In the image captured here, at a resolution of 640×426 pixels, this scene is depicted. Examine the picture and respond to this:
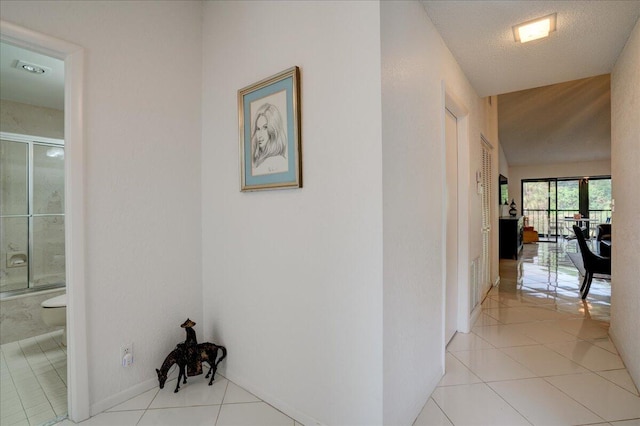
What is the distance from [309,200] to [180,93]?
131 centimetres

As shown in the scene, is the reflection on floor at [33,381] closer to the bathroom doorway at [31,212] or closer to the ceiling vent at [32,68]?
the bathroom doorway at [31,212]

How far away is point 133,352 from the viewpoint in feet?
6.36

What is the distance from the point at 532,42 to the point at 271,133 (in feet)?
6.87

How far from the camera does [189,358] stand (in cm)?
199

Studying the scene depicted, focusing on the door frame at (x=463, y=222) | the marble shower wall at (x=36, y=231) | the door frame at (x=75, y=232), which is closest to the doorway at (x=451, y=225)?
the door frame at (x=463, y=222)

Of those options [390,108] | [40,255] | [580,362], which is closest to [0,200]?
[40,255]

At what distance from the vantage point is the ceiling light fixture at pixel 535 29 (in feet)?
6.72

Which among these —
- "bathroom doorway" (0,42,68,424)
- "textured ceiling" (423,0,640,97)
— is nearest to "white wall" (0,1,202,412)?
"bathroom doorway" (0,42,68,424)

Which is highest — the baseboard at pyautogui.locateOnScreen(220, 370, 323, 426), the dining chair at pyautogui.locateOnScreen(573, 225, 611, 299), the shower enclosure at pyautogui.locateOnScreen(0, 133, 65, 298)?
the shower enclosure at pyautogui.locateOnScreen(0, 133, 65, 298)

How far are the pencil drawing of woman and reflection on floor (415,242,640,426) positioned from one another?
1.67 metres

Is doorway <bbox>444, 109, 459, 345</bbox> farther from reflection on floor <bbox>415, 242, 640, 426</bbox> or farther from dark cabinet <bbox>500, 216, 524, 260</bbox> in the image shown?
dark cabinet <bbox>500, 216, 524, 260</bbox>

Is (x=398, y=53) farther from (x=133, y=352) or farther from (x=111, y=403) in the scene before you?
(x=111, y=403)

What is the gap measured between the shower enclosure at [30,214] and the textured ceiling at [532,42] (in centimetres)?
401

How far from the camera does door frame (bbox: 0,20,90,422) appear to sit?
5.56 feet
